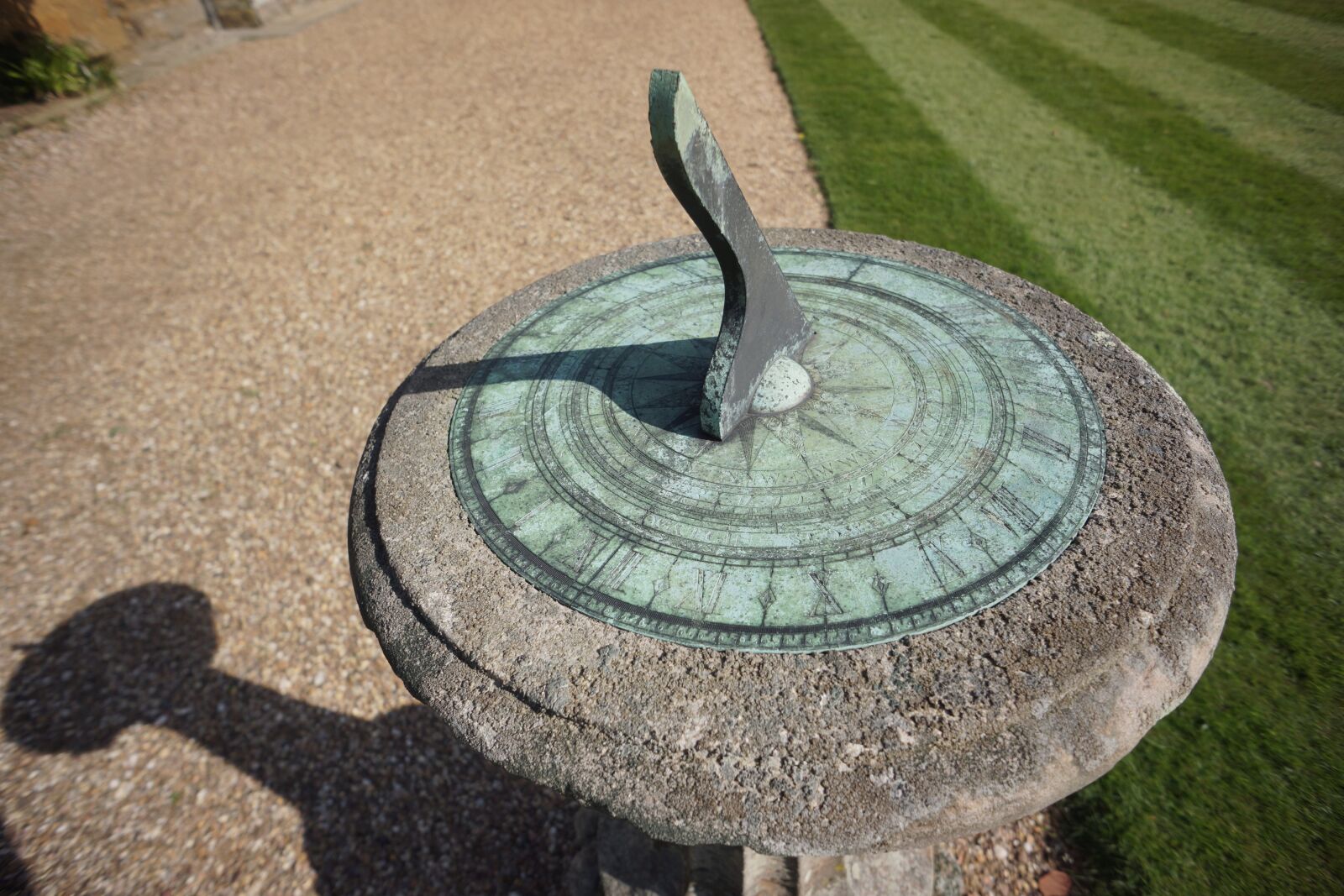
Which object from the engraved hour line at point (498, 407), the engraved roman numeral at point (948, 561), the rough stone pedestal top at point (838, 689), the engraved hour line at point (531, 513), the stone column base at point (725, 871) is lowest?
the stone column base at point (725, 871)

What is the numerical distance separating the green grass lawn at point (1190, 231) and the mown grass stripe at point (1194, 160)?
1.2 inches

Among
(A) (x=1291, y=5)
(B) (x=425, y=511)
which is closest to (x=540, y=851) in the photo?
(B) (x=425, y=511)

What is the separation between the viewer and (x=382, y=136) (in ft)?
31.6

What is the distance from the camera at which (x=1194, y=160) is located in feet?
25.8

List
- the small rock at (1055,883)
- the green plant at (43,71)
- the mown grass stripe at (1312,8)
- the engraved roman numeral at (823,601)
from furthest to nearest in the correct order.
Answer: the mown grass stripe at (1312,8) → the green plant at (43,71) → the small rock at (1055,883) → the engraved roman numeral at (823,601)

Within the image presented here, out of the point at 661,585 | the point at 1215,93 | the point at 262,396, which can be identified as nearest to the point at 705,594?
the point at 661,585

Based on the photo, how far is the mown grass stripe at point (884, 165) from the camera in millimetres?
6941

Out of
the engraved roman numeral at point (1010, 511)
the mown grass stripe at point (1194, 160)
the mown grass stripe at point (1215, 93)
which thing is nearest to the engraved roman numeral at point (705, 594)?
the engraved roman numeral at point (1010, 511)

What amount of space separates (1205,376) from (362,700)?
5928 millimetres

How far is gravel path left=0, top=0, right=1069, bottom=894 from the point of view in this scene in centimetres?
381

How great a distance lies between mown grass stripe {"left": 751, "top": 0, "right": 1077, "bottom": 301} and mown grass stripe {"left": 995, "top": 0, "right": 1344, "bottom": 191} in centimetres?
295

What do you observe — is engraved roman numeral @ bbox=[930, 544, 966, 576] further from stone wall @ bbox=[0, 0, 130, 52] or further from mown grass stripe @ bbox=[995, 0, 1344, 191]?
stone wall @ bbox=[0, 0, 130, 52]

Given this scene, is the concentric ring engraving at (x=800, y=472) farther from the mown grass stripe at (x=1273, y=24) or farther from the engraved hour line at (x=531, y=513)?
the mown grass stripe at (x=1273, y=24)

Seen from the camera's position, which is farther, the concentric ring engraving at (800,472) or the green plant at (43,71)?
the green plant at (43,71)
